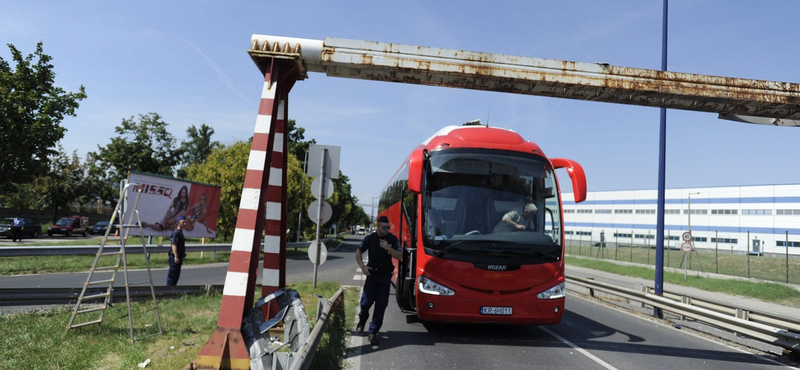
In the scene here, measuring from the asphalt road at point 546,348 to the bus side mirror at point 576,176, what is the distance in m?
2.19

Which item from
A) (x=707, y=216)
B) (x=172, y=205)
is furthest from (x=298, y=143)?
(x=707, y=216)

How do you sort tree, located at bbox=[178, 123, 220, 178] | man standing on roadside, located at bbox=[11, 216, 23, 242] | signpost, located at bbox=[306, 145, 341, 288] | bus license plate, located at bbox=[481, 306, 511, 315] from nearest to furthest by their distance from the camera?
bus license plate, located at bbox=[481, 306, 511, 315] < signpost, located at bbox=[306, 145, 341, 288] < man standing on roadside, located at bbox=[11, 216, 23, 242] < tree, located at bbox=[178, 123, 220, 178]

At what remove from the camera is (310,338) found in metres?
4.87

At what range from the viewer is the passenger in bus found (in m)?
7.89

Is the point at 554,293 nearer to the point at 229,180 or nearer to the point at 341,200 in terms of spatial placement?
the point at 229,180

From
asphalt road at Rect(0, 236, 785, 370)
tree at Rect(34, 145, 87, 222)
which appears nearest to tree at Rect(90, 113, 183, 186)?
tree at Rect(34, 145, 87, 222)

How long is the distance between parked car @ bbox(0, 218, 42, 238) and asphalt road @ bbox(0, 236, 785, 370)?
106 ft

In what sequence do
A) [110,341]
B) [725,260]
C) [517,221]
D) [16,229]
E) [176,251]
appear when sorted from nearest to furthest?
[110,341] < [517,221] < [176,251] < [16,229] < [725,260]

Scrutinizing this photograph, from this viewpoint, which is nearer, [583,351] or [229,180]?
[583,351]

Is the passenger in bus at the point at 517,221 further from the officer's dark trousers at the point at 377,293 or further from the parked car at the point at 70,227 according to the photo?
the parked car at the point at 70,227

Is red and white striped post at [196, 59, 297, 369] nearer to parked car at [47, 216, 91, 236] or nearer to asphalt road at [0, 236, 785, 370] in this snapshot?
asphalt road at [0, 236, 785, 370]

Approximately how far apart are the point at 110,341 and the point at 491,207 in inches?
211

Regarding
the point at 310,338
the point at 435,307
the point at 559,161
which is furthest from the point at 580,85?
the point at 310,338

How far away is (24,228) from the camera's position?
34719 mm
